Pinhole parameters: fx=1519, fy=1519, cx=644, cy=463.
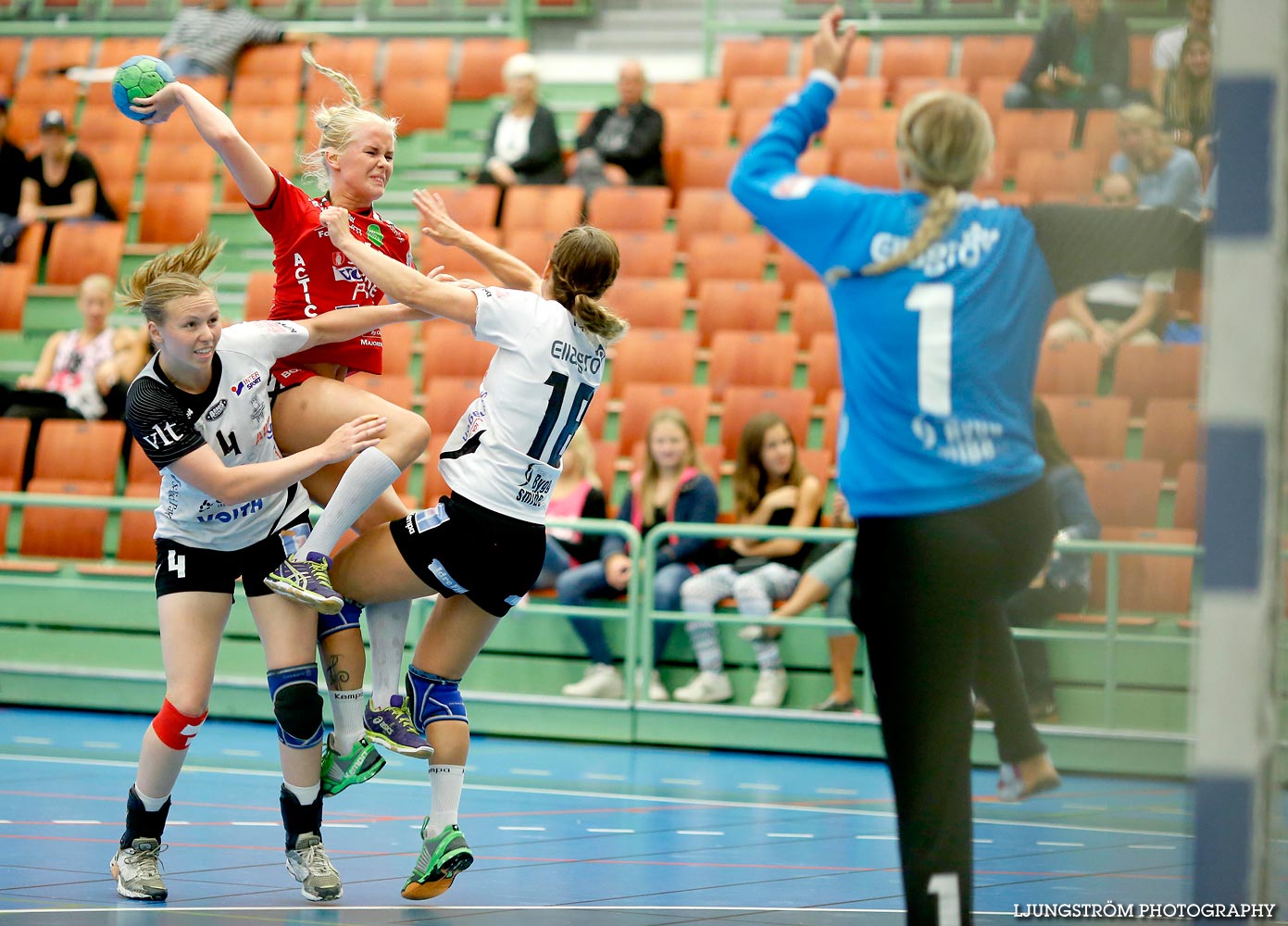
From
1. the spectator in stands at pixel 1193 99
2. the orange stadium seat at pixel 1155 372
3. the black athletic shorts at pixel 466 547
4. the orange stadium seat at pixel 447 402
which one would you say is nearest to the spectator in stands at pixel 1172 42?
the spectator in stands at pixel 1193 99

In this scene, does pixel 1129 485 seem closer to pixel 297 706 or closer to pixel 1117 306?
pixel 1117 306

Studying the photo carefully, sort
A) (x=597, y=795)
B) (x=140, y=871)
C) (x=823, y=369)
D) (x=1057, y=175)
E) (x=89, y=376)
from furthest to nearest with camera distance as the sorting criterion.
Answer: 1. (x=89, y=376)
2. (x=823, y=369)
3. (x=597, y=795)
4. (x=140, y=871)
5. (x=1057, y=175)

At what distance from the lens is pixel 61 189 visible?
11.7m

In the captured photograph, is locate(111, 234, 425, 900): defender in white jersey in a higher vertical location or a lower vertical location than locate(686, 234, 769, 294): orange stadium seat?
lower

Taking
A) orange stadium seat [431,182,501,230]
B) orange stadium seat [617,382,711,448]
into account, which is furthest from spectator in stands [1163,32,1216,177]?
orange stadium seat [431,182,501,230]

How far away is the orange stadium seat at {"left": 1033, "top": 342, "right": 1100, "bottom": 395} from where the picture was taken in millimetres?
3254

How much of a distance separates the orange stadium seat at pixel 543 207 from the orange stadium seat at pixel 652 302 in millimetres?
818

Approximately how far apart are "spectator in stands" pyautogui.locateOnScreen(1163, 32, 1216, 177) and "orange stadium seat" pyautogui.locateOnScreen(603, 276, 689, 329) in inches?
→ 274

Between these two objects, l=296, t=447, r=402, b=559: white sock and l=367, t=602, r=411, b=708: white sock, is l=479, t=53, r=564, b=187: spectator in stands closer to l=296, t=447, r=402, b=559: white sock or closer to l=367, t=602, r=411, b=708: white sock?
l=367, t=602, r=411, b=708: white sock

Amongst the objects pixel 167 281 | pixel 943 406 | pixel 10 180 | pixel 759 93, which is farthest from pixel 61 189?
pixel 943 406

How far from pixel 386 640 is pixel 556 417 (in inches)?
38.1

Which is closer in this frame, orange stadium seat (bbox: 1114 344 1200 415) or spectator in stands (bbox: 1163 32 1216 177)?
spectator in stands (bbox: 1163 32 1216 177)

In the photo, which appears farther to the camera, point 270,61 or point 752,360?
point 270,61

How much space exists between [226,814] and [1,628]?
4.05 metres
